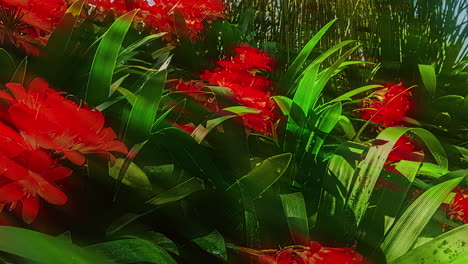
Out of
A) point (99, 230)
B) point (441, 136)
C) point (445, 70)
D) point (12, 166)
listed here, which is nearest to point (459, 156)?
point (441, 136)

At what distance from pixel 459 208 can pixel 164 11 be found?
101cm

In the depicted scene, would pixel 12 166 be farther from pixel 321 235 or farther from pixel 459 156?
pixel 459 156

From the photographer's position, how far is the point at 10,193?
2.17 feet

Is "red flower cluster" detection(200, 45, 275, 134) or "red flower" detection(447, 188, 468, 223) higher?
"red flower cluster" detection(200, 45, 275, 134)

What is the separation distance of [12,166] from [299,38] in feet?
5.86

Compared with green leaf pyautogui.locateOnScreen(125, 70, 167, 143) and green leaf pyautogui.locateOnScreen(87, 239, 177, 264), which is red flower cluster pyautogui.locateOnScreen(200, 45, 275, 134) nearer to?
green leaf pyautogui.locateOnScreen(125, 70, 167, 143)

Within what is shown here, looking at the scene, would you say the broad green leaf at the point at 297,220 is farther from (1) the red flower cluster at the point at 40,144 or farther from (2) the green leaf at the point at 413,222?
(1) the red flower cluster at the point at 40,144

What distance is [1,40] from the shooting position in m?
1.17

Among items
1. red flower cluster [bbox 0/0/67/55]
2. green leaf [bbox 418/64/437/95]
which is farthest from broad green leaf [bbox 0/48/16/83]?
green leaf [bbox 418/64/437/95]

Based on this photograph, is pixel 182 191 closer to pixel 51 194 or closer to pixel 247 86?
pixel 51 194

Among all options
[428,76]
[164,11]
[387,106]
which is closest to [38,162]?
[164,11]

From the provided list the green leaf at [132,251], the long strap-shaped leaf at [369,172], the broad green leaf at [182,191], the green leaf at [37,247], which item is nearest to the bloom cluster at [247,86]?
the long strap-shaped leaf at [369,172]

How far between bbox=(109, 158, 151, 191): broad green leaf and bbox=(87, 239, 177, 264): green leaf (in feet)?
0.35

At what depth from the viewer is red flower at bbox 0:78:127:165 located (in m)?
0.69
